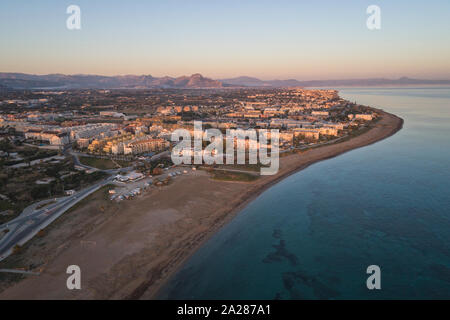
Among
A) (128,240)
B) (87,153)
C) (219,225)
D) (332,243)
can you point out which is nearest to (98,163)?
(87,153)

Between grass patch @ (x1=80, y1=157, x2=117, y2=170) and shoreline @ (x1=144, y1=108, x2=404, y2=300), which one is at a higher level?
grass patch @ (x1=80, y1=157, x2=117, y2=170)

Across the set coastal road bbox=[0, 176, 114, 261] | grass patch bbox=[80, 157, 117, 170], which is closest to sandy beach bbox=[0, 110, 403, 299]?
coastal road bbox=[0, 176, 114, 261]

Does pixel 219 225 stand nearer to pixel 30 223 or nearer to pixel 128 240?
pixel 128 240

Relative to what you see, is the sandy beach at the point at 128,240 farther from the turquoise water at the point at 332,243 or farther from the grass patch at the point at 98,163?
the grass patch at the point at 98,163

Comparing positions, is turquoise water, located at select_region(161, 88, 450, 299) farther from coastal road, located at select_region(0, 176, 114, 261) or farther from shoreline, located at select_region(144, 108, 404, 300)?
coastal road, located at select_region(0, 176, 114, 261)
